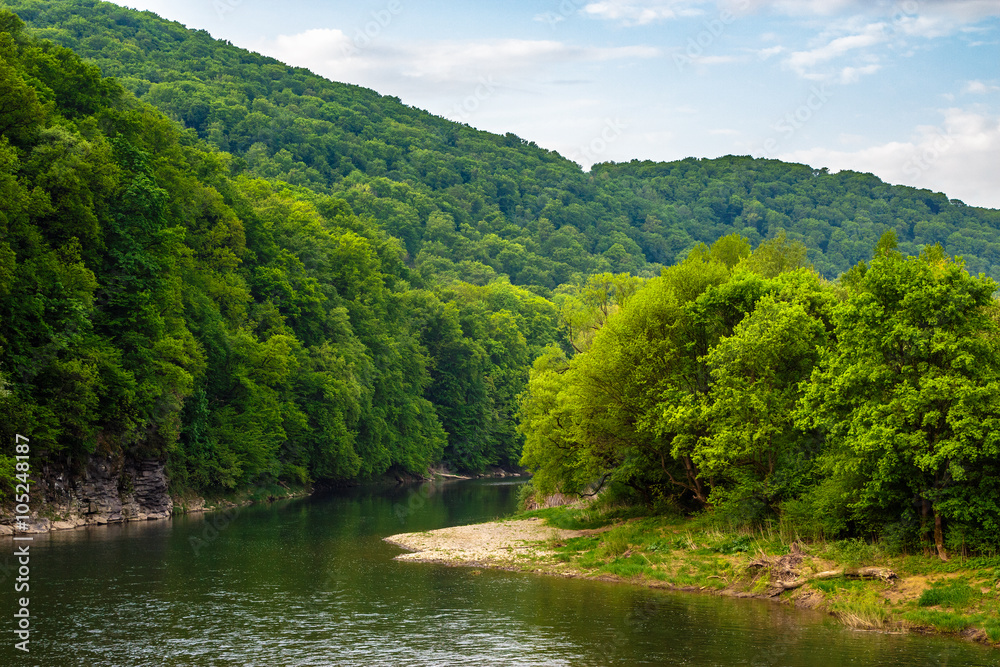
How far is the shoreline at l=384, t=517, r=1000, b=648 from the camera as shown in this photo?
33.2 metres

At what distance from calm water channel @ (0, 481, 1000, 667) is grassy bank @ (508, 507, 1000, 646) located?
1243 mm

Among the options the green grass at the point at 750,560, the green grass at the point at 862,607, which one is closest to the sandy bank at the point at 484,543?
the green grass at the point at 750,560

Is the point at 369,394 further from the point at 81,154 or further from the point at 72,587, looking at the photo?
the point at 72,587

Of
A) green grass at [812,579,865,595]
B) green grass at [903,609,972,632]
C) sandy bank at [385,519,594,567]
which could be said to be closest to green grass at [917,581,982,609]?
green grass at [903,609,972,632]

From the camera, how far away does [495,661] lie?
2842 centimetres

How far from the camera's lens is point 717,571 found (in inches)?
1608

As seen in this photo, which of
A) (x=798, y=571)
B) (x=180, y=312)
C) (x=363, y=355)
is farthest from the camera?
(x=363, y=355)

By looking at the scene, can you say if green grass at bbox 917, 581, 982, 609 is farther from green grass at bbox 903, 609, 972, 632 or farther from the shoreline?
green grass at bbox 903, 609, 972, 632

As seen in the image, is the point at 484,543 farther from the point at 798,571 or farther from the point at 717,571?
the point at 798,571

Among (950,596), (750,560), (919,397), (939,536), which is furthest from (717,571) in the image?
(919,397)

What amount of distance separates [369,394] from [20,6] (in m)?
140

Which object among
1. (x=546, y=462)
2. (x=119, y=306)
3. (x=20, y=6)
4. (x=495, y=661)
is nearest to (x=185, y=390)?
(x=119, y=306)

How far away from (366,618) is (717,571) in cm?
1520

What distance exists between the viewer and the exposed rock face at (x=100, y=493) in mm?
54906
